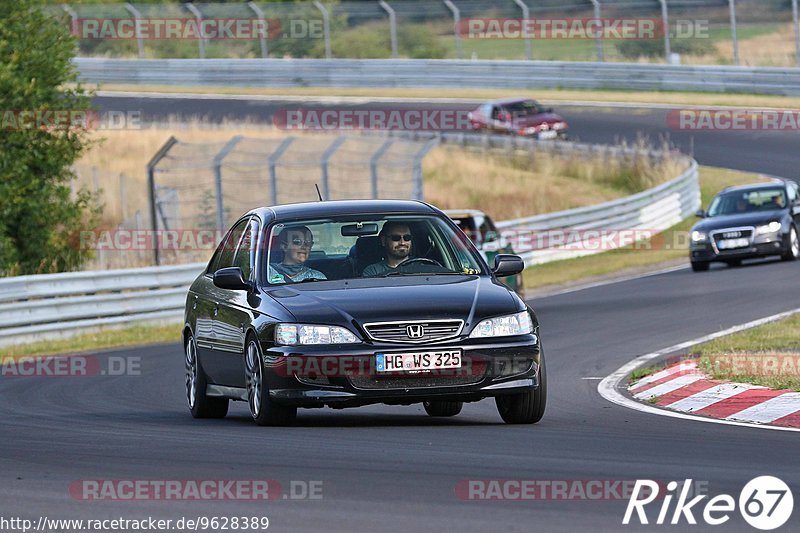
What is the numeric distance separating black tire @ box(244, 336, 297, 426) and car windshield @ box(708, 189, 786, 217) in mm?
17777

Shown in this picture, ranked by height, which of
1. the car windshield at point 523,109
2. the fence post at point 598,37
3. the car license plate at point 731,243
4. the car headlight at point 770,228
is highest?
the fence post at point 598,37

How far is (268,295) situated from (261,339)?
1.39 feet

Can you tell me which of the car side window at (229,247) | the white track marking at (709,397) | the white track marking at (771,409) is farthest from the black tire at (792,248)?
the car side window at (229,247)

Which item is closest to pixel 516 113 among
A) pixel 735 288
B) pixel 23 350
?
pixel 735 288

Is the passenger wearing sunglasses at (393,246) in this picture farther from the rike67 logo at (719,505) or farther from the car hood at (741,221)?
the car hood at (741,221)

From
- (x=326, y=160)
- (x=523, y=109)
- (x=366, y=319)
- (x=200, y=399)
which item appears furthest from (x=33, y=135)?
(x=523, y=109)

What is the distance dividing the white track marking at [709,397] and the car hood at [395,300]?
182cm

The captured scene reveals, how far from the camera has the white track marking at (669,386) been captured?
12188 millimetres

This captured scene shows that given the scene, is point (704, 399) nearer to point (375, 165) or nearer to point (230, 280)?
point (230, 280)

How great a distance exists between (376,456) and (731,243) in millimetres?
18697

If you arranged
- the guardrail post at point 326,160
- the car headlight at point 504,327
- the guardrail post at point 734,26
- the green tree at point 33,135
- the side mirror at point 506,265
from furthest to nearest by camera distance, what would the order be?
the guardrail post at point 734,26, the guardrail post at point 326,160, the green tree at point 33,135, the side mirror at point 506,265, the car headlight at point 504,327

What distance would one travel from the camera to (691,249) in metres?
26.4

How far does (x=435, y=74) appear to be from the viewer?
51.0 meters

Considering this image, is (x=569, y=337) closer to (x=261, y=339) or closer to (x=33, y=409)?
(x=33, y=409)
